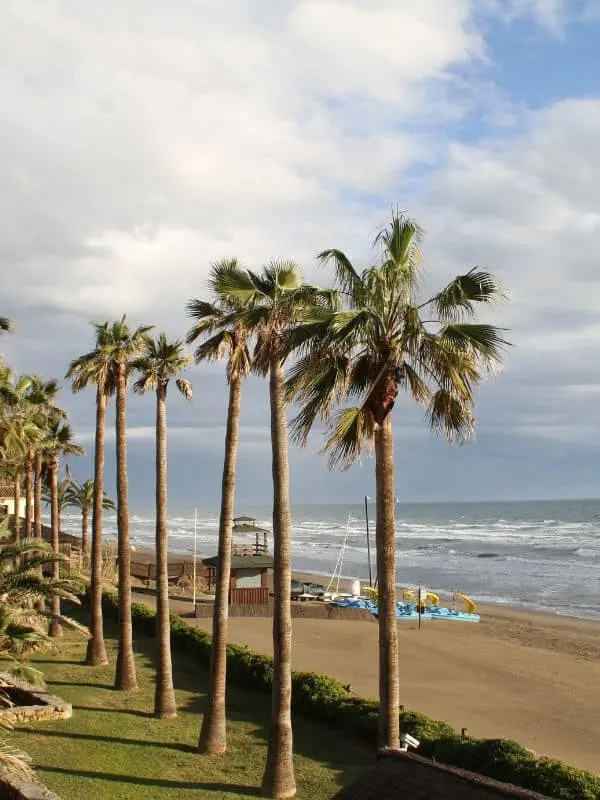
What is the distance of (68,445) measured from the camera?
31.0m

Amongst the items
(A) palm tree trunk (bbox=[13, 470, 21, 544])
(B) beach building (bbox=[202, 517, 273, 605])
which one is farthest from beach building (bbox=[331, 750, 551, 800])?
(B) beach building (bbox=[202, 517, 273, 605])

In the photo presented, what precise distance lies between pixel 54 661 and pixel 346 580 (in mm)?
38583

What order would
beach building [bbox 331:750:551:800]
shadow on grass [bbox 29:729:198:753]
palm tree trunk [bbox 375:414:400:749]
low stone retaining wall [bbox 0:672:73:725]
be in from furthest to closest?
low stone retaining wall [bbox 0:672:73:725]
shadow on grass [bbox 29:729:198:753]
palm tree trunk [bbox 375:414:400:749]
beach building [bbox 331:750:551:800]

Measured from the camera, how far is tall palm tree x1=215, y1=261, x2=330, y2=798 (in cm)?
→ 1412

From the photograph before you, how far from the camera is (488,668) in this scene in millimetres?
28703

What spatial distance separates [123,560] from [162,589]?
1971 millimetres

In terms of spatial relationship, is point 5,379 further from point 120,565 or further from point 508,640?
point 508,640

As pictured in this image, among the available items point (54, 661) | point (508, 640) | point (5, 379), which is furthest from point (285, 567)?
point (508, 640)

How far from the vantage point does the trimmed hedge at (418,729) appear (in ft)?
44.1

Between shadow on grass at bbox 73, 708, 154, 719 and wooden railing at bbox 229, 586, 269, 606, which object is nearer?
shadow on grass at bbox 73, 708, 154, 719

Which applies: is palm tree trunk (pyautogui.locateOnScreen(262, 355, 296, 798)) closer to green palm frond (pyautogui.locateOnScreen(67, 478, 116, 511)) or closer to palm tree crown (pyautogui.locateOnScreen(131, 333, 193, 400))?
palm tree crown (pyautogui.locateOnScreen(131, 333, 193, 400))

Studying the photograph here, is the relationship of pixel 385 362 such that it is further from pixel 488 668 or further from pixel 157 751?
pixel 488 668

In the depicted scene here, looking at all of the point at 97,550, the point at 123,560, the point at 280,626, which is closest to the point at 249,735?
the point at 280,626

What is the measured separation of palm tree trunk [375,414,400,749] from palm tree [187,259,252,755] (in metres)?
4.95
